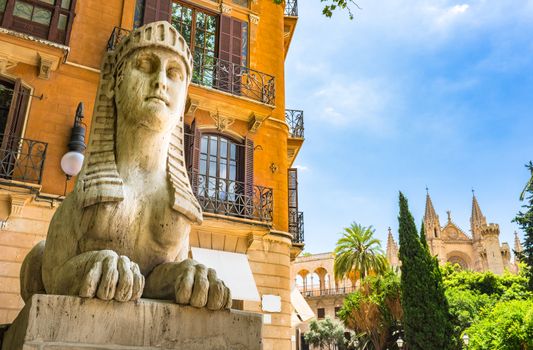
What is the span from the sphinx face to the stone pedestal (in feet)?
3.69

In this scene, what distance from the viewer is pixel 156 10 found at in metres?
14.0

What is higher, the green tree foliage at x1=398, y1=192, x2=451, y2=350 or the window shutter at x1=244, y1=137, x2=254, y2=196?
the window shutter at x1=244, y1=137, x2=254, y2=196

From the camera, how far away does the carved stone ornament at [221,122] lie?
44.7 ft

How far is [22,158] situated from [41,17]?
385 cm

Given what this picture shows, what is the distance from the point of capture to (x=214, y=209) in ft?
39.9

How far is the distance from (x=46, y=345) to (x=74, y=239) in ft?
2.22

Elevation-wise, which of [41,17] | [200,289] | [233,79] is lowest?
[200,289]

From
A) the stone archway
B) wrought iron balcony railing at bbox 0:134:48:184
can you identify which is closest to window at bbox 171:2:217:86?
wrought iron balcony railing at bbox 0:134:48:184

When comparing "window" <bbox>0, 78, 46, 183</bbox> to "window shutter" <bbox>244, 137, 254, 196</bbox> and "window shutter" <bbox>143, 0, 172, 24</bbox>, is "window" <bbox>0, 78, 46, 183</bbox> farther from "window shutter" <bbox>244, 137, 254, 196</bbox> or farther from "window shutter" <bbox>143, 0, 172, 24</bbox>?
"window shutter" <bbox>244, 137, 254, 196</bbox>

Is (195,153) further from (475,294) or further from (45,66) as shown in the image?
(475,294)

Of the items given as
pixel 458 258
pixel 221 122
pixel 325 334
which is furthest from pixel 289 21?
pixel 458 258

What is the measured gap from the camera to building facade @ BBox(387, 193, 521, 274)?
266 ft

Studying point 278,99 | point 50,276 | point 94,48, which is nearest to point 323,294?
point 278,99

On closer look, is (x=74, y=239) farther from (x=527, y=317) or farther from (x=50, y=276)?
(x=527, y=317)
